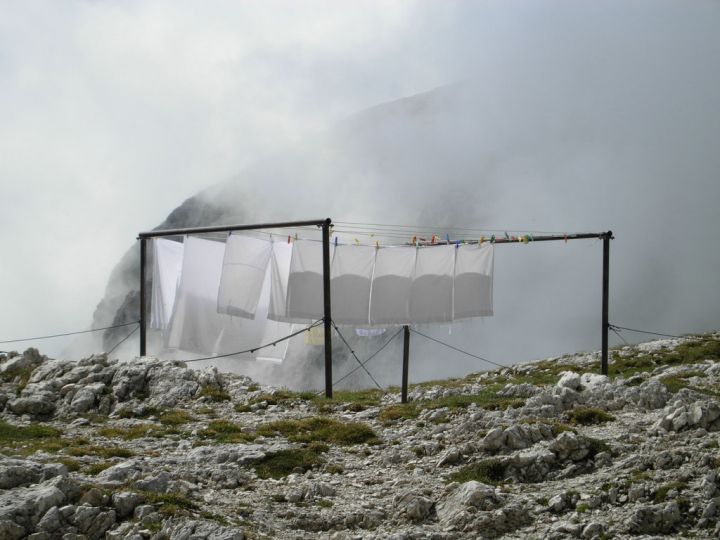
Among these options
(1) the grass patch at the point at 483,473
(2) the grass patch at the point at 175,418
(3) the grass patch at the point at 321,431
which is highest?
(1) the grass patch at the point at 483,473

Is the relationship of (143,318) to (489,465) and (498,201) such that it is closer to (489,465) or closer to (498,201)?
(489,465)

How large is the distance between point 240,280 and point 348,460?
31.7 ft

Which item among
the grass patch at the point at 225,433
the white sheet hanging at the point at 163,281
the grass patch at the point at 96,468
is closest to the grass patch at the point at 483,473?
the grass patch at the point at 225,433

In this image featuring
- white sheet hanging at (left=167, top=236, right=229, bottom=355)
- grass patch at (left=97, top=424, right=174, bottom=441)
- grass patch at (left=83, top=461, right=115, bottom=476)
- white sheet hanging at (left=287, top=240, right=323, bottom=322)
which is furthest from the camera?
white sheet hanging at (left=167, top=236, right=229, bottom=355)

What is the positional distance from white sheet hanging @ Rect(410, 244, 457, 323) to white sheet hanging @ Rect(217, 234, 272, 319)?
5.04m

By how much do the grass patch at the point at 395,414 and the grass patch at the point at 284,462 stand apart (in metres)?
4.10

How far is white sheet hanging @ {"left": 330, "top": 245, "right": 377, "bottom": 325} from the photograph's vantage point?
24.4 meters

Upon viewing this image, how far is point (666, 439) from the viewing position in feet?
50.5

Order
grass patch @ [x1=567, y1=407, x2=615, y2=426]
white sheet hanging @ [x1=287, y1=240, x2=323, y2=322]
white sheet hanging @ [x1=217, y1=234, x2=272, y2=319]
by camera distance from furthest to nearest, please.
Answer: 1. white sheet hanging @ [x1=217, y1=234, x2=272, y2=319]
2. white sheet hanging @ [x1=287, y1=240, x2=323, y2=322]
3. grass patch @ [x1=567, y1=407, x2=615, y2=426]

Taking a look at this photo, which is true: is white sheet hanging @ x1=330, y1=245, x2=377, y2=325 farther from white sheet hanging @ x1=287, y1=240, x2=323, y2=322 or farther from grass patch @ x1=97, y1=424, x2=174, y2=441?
grass patch @ x1=97, y1=424, x2=174, y2=441

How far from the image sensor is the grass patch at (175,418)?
20844mm

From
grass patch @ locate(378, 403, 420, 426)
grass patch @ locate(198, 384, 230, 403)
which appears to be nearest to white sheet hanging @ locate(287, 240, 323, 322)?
grass patch @ locate(198, 384, 230, 403)

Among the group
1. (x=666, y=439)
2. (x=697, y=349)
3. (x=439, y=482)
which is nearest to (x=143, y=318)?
(x=439, y=482)

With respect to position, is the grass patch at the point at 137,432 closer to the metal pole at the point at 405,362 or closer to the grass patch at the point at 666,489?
the metal pole at the point at 405,362
